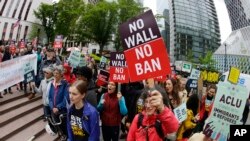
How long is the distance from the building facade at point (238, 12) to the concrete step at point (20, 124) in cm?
12759

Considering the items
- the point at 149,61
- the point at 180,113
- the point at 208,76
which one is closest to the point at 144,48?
the point at 149,61

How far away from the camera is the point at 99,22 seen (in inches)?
2381

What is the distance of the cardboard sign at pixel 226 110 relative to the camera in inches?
168

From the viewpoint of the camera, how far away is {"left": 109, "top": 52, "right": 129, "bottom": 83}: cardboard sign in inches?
307

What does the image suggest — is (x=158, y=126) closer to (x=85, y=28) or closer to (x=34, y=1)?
(x=85, y=28)

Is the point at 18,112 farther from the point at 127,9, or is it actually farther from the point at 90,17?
the point at 90,17

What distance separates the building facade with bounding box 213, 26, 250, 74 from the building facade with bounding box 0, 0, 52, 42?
4872 centimetres

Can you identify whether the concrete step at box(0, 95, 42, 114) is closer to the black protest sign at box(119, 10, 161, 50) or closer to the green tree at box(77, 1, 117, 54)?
the black protest sign at box(119, 10, 161, 50)

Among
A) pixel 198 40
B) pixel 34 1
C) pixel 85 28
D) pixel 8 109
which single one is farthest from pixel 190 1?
pixel 8 109

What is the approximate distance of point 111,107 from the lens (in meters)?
7.62

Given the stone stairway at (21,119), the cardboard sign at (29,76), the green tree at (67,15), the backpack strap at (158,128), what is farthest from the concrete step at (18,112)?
the green tree at (67,15)

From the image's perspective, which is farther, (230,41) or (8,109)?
(230,41)

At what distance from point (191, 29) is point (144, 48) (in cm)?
12358

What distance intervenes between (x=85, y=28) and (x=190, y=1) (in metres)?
76.4
